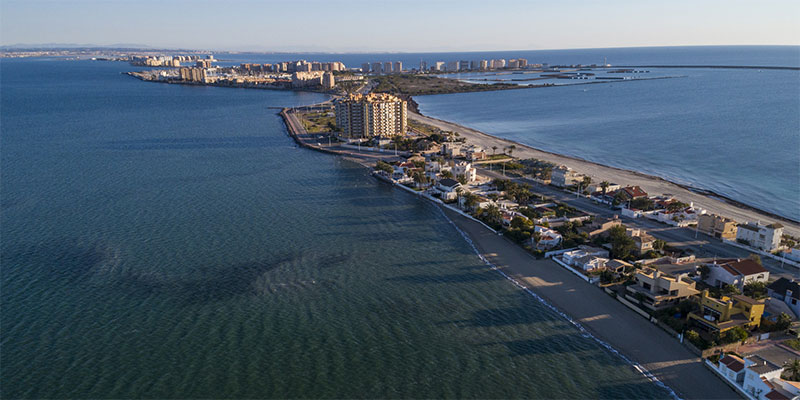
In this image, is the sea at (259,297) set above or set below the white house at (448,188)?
below

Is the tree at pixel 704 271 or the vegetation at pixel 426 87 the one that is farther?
the vegetation at pixel 426 87

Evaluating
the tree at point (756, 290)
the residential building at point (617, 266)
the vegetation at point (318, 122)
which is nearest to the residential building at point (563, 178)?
the residential building at point (617, 266)

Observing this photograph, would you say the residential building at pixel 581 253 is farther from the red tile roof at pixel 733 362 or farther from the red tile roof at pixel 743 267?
the red tile roof at pixel 733 362

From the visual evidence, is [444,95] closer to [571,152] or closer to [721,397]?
[571,152]

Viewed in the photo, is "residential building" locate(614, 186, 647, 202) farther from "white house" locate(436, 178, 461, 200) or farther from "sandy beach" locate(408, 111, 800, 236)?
"white house" locate(436, 178, 461, 200)

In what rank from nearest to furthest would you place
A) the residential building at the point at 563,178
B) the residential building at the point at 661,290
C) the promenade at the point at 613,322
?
the promenade at the point at 613,322 → the residential building at the point at 661,290 → the residential building at the point at 563,178

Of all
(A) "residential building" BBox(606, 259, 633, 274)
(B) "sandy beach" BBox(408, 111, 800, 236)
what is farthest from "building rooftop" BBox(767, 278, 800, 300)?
(B) "sandy beach" BBox(408, 111, 800, 236)

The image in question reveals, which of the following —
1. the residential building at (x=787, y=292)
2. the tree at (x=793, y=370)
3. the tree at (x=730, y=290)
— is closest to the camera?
the tree at (x=793, y=370)

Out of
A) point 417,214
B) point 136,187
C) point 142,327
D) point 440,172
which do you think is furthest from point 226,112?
point 142,327
